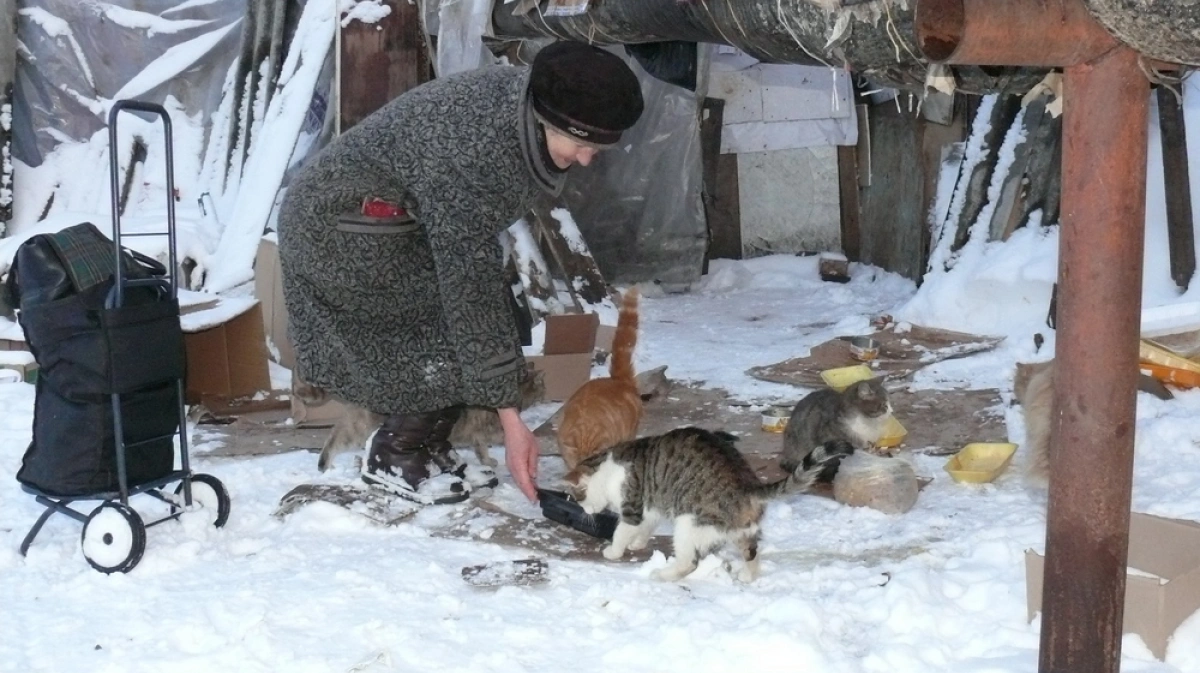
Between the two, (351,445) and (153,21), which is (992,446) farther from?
(153,21)

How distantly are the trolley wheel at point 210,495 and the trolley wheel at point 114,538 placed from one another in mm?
350

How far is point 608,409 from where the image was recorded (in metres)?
4.38

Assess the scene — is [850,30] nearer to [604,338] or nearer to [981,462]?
[981,462]

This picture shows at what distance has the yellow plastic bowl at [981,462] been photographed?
13.6ft

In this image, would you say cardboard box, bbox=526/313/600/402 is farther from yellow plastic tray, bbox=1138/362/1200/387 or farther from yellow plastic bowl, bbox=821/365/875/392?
yellow plastic tray, bbox=1138/362/1200/387

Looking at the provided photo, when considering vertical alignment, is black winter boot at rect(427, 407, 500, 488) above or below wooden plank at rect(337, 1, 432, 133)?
below

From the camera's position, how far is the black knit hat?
3234 mm

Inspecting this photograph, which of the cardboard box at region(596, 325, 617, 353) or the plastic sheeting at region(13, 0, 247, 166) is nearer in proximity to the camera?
the cardboard box at region(596, 325, 617, 353)

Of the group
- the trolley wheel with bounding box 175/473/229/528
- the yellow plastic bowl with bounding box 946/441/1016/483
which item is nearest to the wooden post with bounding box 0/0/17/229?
the trolley wheel with bounding box 175/473/229/528

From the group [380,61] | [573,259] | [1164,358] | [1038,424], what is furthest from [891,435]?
[380,61]

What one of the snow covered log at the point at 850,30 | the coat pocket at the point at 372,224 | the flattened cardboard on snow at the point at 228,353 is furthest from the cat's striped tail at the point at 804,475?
the flattened cardboard on snow at the point at 228,353

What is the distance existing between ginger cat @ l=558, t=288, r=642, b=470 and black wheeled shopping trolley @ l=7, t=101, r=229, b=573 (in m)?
1.35

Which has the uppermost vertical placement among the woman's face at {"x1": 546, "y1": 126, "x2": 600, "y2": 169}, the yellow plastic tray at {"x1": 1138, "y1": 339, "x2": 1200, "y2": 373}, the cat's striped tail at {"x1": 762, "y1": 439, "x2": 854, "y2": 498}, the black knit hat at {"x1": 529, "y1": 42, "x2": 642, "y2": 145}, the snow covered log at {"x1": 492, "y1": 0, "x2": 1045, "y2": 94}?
the snow covered log at {"x1": 492, "y1": 0, "x2": 1045, "y2": 94}

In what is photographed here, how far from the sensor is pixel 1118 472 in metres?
2.38
